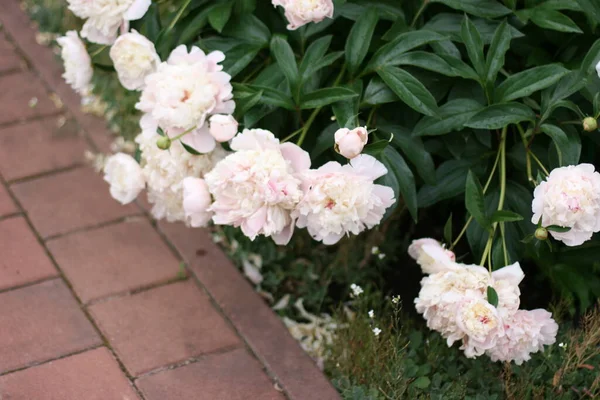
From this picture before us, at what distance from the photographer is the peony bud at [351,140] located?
1.86 meters

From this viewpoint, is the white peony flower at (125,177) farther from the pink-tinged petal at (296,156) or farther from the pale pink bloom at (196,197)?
the pink-tinged petal at (296,156)

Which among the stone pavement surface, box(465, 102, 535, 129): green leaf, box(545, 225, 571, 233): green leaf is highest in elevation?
box(465, 102, 535, 129): green leaf

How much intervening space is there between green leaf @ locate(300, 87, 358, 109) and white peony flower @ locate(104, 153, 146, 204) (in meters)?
0.44

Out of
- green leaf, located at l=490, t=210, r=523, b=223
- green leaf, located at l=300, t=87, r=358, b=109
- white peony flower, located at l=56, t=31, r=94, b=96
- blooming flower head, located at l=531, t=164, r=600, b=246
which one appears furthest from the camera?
Answer: white peony flower, located at l=56, t=31, r=94, b=96

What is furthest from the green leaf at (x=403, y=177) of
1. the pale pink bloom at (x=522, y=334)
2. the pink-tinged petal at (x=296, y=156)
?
the pale pink bloom at (x=522, y=334)

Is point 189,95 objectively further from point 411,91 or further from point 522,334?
point 522,334

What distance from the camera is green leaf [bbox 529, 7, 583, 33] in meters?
2.09

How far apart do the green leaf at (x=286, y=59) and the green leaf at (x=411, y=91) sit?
0.20 metres

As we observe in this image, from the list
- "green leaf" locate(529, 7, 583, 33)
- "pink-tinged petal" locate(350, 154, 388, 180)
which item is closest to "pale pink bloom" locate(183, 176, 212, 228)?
"pink-tinged petal" locate(350, 154, 388, 180)

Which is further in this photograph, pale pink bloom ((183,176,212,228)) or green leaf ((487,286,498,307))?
pale pink bloom ((183,176,212,228))

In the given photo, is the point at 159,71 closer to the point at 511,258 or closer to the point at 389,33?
the point at 389,33

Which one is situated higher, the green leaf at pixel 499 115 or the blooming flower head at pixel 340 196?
the green leaf at pixel 499 115

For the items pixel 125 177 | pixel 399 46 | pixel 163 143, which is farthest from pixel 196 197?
pixel 399 46

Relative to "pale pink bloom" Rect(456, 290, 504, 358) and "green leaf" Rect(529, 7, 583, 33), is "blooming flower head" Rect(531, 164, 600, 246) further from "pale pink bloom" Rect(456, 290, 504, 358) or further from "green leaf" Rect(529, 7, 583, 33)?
"green leaf" Rect(529, 7, 583, 33)
